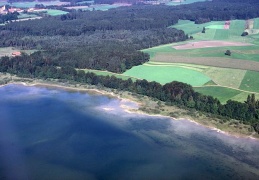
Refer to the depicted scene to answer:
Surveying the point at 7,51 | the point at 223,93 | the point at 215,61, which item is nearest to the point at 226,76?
the point at 223,93

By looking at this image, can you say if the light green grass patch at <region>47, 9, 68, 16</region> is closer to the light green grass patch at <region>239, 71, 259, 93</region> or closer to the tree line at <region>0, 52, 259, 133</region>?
the tree line at <region>0, 52, 259, 133</region>

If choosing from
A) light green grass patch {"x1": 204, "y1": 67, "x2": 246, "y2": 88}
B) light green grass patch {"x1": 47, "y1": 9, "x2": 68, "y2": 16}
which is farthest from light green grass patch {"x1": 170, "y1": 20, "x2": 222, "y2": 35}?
light green grass patch {"x1": 47, "y1": 9, "x2": 68, "y2": 16}

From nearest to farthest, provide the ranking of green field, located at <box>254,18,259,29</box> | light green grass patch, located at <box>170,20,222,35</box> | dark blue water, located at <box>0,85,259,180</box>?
1. dark blue water, located at <box>0,85,259,180</box>
2. light green grass patch, located at <box>170,20,222,35</box>
3. green field, located at <box>254,18,259,29</box>

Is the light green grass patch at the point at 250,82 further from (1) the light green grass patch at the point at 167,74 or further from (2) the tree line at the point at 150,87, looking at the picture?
(1) the light green grass patch at the point at 167,74

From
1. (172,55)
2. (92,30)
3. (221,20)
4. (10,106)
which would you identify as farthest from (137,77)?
(221,20)

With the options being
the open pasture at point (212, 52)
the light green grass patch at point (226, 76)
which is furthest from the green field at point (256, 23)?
the light green grass patch at point (226, 76)
